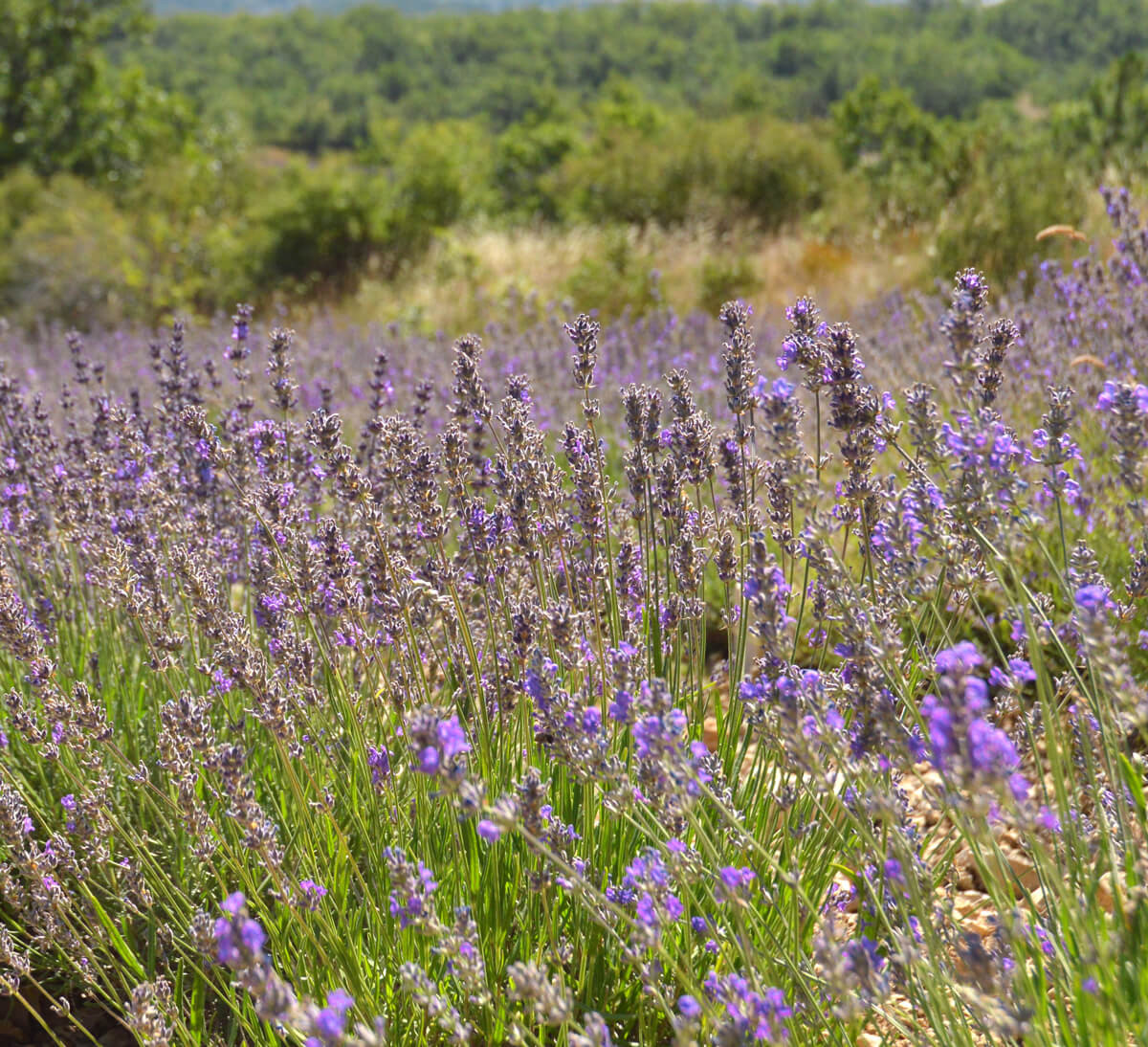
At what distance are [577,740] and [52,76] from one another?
2788 cm

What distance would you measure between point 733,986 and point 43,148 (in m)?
26.7

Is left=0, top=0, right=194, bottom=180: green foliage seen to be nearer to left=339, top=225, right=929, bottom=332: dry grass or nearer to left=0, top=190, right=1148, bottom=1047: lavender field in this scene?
left=339, top=225, right=929, bottom=332: dry grass

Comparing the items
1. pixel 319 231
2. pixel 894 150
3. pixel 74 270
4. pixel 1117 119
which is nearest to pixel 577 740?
pixel 74 270

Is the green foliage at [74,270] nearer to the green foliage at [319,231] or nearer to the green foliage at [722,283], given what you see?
the green foliage at [319,231]

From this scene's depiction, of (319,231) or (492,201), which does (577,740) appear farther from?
(492,201)

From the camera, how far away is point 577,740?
4.87 ft

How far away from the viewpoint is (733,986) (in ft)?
4.44

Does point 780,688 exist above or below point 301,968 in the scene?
above

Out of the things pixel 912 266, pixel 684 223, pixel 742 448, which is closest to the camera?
pixel 742 448

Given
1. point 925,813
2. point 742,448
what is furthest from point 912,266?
point 742,448

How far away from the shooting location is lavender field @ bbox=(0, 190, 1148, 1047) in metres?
1.32

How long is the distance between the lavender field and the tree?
77.9ft

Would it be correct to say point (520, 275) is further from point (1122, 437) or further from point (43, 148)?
point (43, 148)

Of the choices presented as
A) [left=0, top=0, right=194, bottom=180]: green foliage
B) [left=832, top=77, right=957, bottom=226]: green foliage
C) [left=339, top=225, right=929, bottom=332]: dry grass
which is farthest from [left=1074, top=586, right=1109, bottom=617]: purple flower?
[left=0, top=0, right=194, bottom=180]: green foliage
